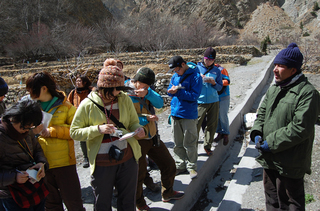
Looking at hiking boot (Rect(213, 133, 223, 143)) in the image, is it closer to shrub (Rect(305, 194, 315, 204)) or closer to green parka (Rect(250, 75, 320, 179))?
shrub (Rect(305, 194, 315, 204))

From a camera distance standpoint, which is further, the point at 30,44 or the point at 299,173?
the point at 30,44

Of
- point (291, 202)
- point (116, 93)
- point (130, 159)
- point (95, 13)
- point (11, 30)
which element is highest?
point (95, 13)

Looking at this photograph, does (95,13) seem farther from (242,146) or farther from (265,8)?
(242,146)

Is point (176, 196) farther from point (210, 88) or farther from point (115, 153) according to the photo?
point (210, 88)

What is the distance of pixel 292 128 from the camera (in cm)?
197

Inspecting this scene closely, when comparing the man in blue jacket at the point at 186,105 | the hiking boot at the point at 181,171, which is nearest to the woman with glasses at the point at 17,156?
the man in blue jacket at the point at 186,105

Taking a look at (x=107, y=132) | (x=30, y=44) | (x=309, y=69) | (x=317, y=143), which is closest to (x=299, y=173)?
(x=107, y=132)

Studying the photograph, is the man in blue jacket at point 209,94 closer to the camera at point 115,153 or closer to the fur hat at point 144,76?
the fur hat at point 144,76

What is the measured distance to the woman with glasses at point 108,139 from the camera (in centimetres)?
203

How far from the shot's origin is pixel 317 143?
3865 mm

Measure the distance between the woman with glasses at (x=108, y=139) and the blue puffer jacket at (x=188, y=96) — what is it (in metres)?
1.14

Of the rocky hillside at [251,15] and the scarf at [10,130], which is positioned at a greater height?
the rocky hillside at [251,15]

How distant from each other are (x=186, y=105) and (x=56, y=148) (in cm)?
178

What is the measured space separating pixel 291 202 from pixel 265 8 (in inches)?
2757
